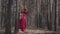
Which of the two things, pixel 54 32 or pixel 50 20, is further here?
pixel 50 20

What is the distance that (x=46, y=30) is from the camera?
18.4ft

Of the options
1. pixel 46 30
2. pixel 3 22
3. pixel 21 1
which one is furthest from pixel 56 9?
pixel 3 22

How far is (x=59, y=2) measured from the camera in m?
5.80

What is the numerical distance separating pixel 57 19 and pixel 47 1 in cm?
61

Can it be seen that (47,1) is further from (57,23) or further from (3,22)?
(3,22)

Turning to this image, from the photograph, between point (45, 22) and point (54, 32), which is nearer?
point (54, 32)

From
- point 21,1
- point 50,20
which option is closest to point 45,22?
point 50,20

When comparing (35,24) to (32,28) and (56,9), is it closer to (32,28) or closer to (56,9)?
(32,28)

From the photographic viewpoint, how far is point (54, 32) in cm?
530

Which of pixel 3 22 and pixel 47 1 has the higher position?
pixel 47 1

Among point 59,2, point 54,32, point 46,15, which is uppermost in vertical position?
point 59,2

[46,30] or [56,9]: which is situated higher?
[56,9]

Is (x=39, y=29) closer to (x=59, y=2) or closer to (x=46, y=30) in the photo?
(x=46, y=30)

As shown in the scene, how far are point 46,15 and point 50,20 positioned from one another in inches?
8.6
